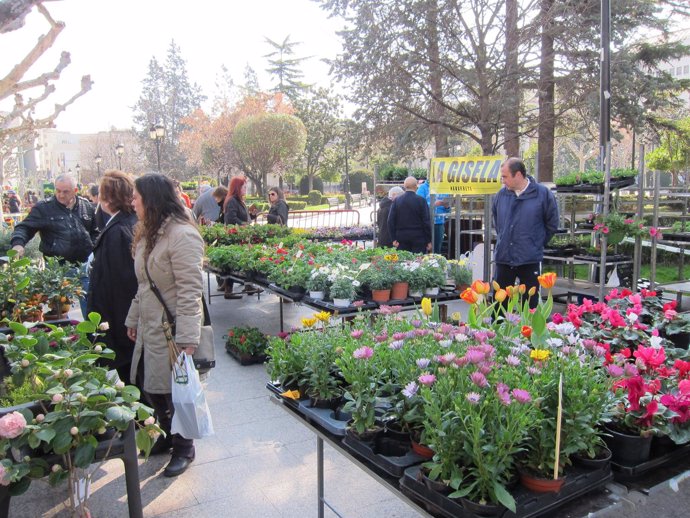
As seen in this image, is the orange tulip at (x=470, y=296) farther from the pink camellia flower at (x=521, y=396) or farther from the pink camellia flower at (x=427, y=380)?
the pink camellia flower at (x=521, y=396)

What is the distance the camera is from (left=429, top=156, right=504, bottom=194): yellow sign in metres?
5.53

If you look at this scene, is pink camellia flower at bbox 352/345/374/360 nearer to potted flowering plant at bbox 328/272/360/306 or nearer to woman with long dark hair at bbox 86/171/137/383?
woman with long dark hair at bbox 86/171/137/383

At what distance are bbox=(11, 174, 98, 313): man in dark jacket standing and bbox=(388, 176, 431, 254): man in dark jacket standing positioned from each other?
3461mm

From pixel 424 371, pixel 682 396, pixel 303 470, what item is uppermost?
pixel 424 371

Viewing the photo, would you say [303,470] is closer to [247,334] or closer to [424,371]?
[424,371]

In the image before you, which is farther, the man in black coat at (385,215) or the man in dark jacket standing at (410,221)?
the man in black coat at (385,215)

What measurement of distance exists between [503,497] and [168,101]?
175 ft

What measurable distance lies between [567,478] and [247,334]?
3961 millimetres

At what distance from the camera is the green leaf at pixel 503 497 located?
1326mm

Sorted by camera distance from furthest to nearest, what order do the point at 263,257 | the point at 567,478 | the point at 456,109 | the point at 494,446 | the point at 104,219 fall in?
1. the point at 456,109
2. the point at 263,257
3. the point at 104,219
4. the point at 567,478
5. the point at 494,446

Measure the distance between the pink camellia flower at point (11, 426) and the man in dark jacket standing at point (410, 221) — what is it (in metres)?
5.37

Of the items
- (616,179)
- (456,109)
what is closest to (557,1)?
(456,109)

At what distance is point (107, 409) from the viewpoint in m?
1.70

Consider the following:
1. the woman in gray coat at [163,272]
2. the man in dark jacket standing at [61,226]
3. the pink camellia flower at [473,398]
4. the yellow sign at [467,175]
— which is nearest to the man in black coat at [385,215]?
the yellow sign at [467,175]
